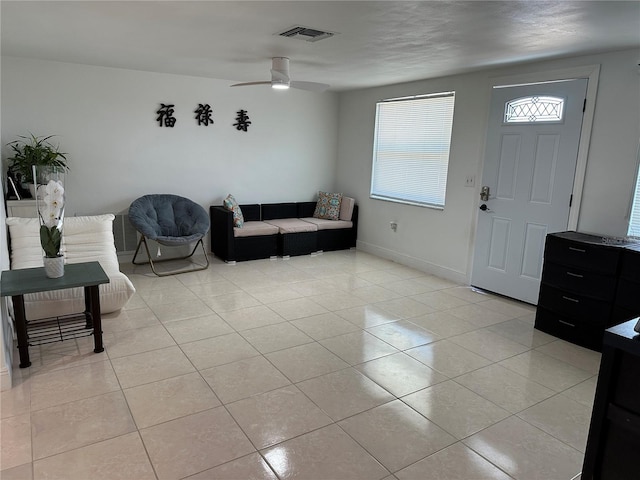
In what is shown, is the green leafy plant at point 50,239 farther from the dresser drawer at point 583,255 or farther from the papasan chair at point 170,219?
the dresser drawer at point 583,255

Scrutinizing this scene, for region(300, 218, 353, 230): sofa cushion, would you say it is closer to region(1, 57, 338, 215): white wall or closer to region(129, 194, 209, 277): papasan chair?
region(1, 57, 338, 215): white wall

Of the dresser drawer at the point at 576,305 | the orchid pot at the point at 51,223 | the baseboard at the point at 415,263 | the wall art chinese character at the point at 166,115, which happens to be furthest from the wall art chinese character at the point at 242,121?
the dresser drawer at the point at 576,305

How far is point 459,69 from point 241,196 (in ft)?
10.9

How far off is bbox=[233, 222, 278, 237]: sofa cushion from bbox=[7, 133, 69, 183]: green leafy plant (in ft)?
6.96

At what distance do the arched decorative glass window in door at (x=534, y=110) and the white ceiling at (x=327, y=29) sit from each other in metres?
0.39

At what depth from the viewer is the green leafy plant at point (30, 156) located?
4.49 meters

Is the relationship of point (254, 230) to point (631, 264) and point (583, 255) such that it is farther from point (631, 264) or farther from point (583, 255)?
point (631, 264)

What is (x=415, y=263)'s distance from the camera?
5.79 m

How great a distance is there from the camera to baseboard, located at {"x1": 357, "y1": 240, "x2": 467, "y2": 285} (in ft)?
17.1

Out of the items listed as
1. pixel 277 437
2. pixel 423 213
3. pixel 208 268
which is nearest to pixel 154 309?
pixel 208 268

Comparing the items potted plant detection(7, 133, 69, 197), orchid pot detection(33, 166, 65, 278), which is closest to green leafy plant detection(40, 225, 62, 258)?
orchid pot detection(33, 166, 65, 278)

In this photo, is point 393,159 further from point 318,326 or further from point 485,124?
point 318,326

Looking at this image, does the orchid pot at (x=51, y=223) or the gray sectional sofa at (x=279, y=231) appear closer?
the orchid pot at (x=51, y=223)

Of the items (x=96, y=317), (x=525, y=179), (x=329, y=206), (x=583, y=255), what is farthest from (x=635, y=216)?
(x=96, y=317)
